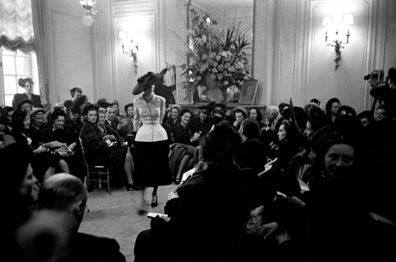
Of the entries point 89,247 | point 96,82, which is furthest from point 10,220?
point 96,82

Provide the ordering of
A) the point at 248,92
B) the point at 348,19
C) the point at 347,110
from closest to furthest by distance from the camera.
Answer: the point at 347,110, the point at 348,19, the point at 248,92

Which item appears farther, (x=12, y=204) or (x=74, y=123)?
(x=74, y=123)

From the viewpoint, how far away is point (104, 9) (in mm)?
8086

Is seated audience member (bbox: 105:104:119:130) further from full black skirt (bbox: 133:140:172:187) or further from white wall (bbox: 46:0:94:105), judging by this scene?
white wall (bbox: 46:0:94:105)

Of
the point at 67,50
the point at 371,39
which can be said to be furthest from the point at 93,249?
the point at 67,50

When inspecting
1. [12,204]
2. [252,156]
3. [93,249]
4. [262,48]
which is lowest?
[93,249]

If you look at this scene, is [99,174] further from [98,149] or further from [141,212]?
[141,212]

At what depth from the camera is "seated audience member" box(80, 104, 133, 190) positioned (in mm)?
4945

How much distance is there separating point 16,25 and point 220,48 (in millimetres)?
4047

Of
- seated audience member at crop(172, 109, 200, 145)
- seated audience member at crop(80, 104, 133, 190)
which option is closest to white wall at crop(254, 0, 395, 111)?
seated audience member at crop(172, 109, 200, 145)

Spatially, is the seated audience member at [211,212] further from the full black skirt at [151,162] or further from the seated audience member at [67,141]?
the seated audience member at [67,141]

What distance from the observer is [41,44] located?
7.28 metres

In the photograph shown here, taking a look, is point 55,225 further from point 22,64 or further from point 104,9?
point 104,9

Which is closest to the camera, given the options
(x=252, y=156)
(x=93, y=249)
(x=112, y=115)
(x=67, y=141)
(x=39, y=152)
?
(x=93, y=249)
